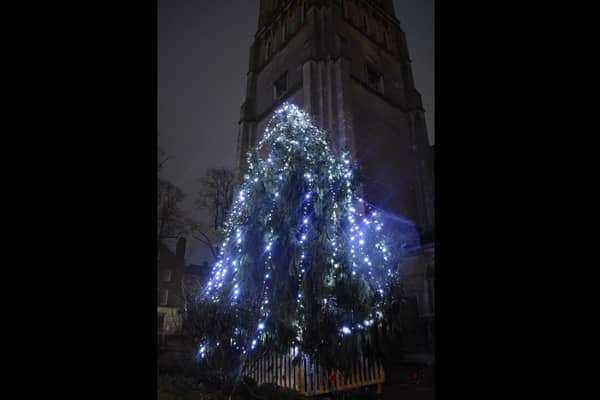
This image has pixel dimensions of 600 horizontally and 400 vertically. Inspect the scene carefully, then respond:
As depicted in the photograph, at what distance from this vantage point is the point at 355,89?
1670cm

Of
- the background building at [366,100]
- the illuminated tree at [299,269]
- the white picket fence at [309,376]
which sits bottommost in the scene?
the white picket fence at [309,376]

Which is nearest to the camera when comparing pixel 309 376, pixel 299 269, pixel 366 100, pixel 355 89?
pixel 299 269

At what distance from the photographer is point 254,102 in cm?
2094

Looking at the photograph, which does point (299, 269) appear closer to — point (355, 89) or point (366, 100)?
point (355, 89)

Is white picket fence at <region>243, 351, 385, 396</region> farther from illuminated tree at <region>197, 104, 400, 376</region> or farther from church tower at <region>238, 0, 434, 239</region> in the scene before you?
church tower at <region>238, 0, 434, 239</region>

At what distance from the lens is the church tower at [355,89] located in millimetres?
15156

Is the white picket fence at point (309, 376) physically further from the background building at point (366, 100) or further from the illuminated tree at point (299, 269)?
the background building at point (366, 100)

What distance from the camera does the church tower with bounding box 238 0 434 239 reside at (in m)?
15.2

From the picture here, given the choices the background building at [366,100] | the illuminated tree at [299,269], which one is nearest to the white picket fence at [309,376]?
the illuminated tree at [299,269]

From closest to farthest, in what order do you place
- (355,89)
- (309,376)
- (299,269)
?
(299,269) → (309,376) → (355,89)

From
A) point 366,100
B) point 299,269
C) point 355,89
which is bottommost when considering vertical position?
point 299,269

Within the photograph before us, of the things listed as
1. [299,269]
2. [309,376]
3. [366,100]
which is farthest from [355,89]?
[309,376]
